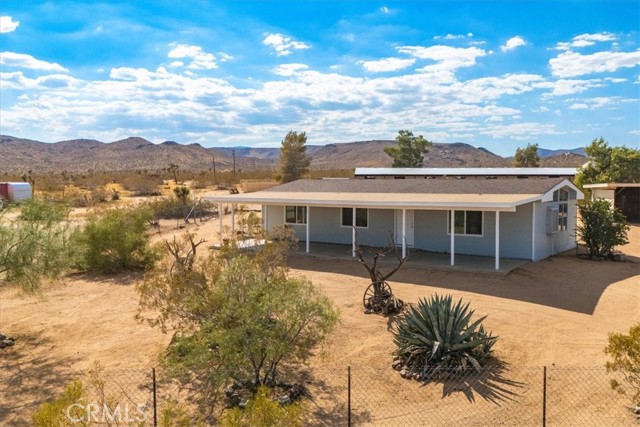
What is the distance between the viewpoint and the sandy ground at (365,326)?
9047mm

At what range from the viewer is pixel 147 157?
428 ft

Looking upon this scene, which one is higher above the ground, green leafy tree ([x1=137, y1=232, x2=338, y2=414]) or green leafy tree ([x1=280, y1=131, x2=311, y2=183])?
green leafy tree ([x1=280, y1=131, x2=311, y2=183])

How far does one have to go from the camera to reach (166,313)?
891 centimetres

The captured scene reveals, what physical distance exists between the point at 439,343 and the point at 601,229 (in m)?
12.8

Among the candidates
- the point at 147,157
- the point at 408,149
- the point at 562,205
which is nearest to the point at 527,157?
the point at 408,149

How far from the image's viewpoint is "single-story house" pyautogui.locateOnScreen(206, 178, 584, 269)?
18078mm

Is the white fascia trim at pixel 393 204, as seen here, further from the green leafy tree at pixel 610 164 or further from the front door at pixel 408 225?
the green leafy tree at pixel 610 164

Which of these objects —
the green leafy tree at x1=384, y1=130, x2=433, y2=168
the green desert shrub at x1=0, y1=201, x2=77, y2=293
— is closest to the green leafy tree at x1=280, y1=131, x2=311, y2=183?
the green leafy tree at x1=384, y1=130, x2=433, y2=168

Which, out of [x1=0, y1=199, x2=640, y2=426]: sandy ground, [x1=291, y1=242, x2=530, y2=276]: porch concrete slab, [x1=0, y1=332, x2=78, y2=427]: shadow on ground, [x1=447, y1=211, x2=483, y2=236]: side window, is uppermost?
[x1=447, y1=211, x2=483, y2=236]: side window

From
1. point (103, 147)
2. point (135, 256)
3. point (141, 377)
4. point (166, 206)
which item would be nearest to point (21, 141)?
point (103, 147)

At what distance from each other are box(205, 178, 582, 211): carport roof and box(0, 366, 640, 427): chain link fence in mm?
8312

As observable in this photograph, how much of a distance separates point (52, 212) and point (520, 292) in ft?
38.3

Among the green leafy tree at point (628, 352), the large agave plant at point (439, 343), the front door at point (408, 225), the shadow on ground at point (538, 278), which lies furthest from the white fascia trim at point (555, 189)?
the green leafy tree at point (628, 352)

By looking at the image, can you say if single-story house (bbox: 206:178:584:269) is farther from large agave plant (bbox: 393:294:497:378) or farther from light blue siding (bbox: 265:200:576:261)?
large agave plant (bbox: 393:294:497:378)
